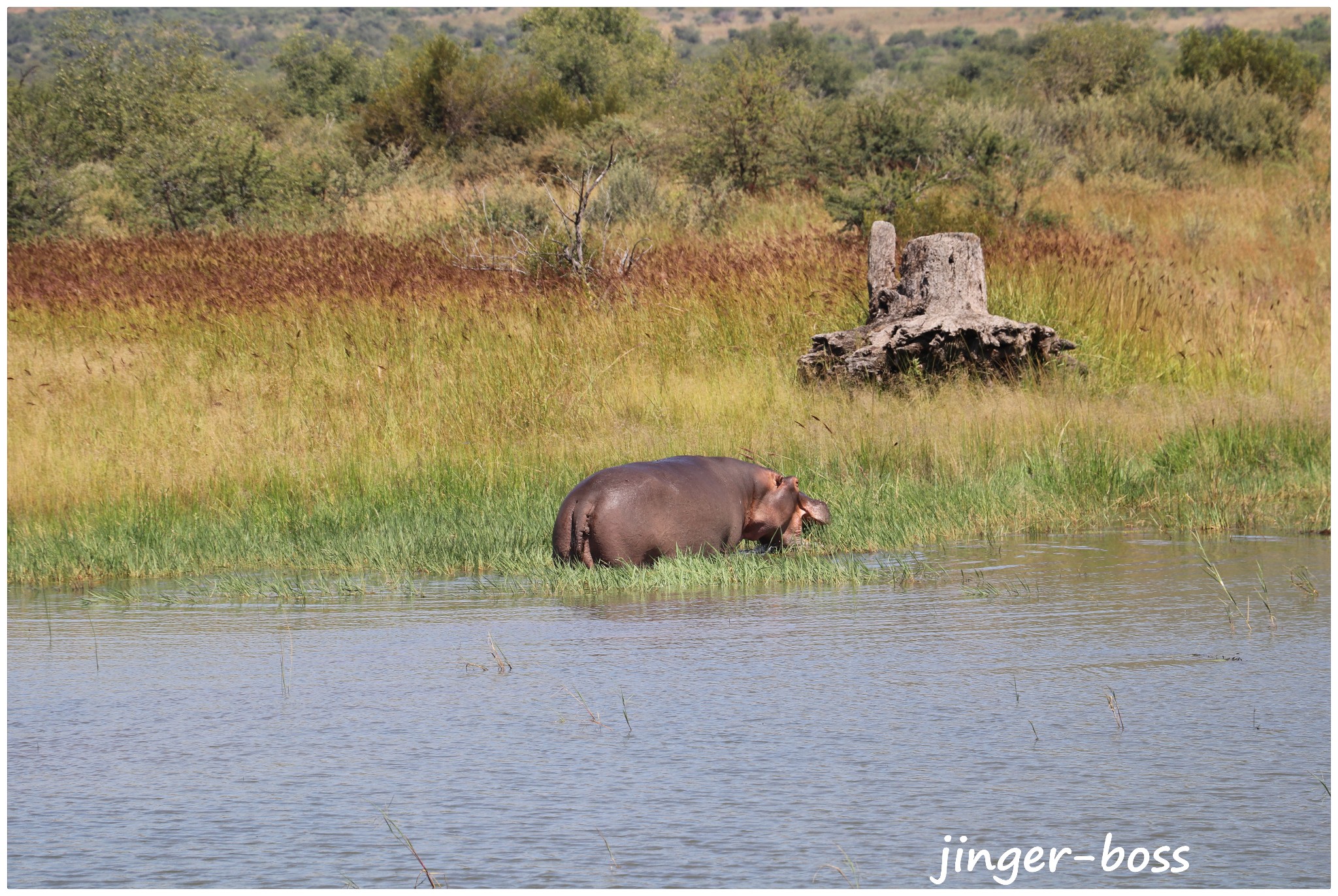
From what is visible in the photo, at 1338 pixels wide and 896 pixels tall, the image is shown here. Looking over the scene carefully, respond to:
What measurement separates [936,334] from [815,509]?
463 centimetres

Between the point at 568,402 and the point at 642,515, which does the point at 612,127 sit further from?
the point at 642,515

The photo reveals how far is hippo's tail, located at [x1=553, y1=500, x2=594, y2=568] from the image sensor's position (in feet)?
22.1

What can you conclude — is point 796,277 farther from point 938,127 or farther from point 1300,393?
point 938,127

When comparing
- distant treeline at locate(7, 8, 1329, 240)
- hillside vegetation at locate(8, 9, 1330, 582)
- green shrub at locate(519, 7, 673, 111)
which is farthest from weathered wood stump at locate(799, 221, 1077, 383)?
green shrub at locate(519, 7, 673, 111)

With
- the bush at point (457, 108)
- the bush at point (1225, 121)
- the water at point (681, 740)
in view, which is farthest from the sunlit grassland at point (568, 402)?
the bush at point (457, 108)

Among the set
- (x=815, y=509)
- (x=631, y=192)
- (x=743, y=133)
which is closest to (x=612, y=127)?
(x=743, y=133)

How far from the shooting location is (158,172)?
23.5m

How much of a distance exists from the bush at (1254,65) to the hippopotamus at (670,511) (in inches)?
927

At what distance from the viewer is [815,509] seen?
7520 millimetres

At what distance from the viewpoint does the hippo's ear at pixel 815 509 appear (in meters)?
7.50

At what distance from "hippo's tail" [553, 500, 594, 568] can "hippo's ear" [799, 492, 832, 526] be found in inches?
48.2

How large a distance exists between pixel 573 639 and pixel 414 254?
11.8 metres

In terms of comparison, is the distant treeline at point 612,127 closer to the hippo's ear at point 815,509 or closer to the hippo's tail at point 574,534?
the hippo's ear at point 815,509

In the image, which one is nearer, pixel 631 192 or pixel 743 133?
pixel 631 192
